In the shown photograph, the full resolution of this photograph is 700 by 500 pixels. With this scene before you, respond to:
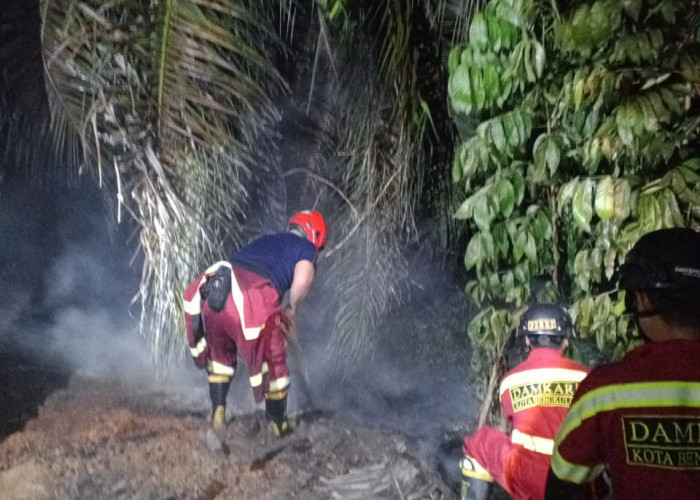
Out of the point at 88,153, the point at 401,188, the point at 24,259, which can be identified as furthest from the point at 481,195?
the point at 24,259

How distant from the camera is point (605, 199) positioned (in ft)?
7.76

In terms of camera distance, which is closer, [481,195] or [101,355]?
[481,195]

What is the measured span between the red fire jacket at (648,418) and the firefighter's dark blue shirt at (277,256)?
8.29ft

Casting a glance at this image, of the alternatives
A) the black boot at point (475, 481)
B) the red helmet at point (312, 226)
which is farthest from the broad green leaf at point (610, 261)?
the red helmet at point (312, 226)

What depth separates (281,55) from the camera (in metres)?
4.05

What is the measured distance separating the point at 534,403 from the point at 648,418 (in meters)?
1.16

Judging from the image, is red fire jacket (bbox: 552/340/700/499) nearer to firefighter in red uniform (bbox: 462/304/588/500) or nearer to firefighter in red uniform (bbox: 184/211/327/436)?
firefighter in red uniform (bbox: 462/304/588/500)

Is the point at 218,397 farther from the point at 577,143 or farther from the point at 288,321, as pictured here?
the point at 577,143

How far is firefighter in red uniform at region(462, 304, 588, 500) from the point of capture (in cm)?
260

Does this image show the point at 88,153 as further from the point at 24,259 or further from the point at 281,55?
the point at 24,259

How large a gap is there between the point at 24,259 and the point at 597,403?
5.69 meters

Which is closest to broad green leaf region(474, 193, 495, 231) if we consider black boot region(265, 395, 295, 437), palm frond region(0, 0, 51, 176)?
black boot region(265, 395, 295, 437)

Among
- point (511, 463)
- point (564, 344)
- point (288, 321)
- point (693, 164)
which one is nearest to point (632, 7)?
point (693, 164)

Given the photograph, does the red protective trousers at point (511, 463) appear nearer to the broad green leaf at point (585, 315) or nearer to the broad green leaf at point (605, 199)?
the broad green leaf at point (585, 315)
